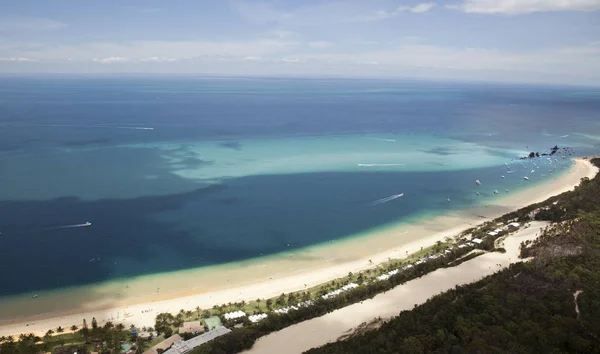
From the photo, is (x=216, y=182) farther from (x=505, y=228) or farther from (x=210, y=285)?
(x=505, y=228)

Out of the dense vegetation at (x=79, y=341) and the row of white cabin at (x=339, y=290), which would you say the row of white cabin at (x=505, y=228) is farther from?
the dense vegetation at (x=79, y=341)

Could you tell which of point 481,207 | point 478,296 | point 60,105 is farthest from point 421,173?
point 60,105

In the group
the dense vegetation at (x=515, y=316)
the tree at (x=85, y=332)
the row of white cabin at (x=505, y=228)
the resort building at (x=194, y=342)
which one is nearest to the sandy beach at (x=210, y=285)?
the tree at (x=85, y=332)

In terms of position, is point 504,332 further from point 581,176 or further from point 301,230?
point 581,176

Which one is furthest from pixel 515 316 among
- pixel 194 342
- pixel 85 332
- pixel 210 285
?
pixel 85 332

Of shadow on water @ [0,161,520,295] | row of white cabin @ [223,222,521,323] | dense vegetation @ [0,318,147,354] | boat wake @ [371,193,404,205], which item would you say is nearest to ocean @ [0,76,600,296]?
shadow on water @ [0,161,520,295]

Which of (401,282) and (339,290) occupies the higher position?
(401,282)
